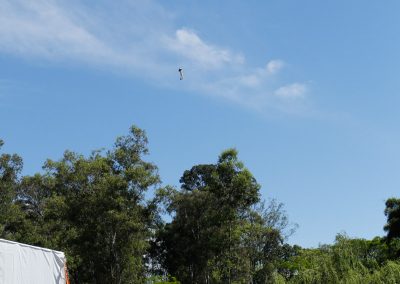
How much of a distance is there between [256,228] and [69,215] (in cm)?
1405

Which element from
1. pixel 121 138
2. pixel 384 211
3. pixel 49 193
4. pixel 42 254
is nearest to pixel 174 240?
pixel 49 193

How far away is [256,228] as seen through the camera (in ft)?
131

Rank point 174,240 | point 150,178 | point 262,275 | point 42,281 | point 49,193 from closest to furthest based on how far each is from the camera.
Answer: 1. point 42,281
2. point 150,178
3. point 49,193
4. point 174,240
5. point 262,275

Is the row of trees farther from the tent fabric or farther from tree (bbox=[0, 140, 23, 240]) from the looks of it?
the tent fabric

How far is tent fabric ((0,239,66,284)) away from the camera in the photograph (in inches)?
249

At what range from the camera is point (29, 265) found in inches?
274

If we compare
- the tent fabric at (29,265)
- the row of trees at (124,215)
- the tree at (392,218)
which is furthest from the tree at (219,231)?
the tent fabric at (29,265)

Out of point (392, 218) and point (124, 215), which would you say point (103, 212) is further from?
point (392, 218)

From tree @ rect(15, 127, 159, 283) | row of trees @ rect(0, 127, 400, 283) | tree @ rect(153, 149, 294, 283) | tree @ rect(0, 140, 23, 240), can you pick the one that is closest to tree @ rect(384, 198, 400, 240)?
row of trees @ rect(0, 127, 400, 283)

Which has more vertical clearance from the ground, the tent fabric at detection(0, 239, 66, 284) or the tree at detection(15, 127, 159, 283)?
the tree at detection(15, 127, 159, 283)

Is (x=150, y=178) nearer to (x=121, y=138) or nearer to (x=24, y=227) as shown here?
(x=121, y=138)

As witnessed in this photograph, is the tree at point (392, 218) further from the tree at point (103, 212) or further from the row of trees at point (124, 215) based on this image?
the tree at point (103, 212)

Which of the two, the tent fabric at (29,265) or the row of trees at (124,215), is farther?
the row of trees at (124,215)

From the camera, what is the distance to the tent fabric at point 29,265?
20.8 feet
